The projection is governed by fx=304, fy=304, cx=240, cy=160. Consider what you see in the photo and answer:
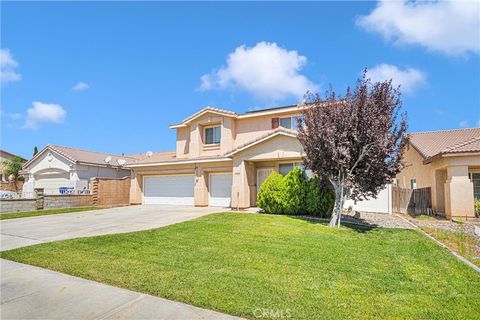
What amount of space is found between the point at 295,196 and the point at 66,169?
2087 centimetres

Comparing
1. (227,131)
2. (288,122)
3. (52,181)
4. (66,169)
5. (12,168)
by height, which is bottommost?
(52,181)

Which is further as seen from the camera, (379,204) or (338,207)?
(379,204)

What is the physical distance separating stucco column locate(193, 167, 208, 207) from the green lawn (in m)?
10.8

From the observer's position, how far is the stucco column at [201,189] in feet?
69.3

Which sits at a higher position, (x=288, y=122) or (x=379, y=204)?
(x=288, y=122)

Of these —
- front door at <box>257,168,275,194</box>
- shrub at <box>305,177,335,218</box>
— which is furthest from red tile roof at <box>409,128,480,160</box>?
front door at <box>257,168,275,194</box>

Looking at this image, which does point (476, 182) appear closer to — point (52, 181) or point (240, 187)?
point (240, 187)

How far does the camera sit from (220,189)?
21047 millimetres

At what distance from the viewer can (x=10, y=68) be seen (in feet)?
49.1

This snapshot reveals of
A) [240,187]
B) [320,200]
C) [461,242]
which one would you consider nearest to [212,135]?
[240,187]

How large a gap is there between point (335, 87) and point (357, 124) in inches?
77.4

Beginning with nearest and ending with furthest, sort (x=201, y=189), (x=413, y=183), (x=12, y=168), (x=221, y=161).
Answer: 1. (x=221, y=161)
2. (x=201, y=189)
3. (x=413, y=183)
4. (x=12, y=168)

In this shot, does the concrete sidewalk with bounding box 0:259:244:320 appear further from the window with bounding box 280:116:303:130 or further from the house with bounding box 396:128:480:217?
the window with bounding box 280:116:303:130

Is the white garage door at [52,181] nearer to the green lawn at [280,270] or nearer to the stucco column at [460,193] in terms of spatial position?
the green lawn at [280,270]
